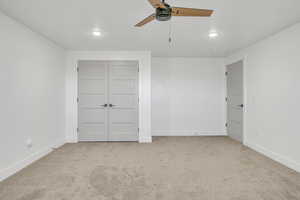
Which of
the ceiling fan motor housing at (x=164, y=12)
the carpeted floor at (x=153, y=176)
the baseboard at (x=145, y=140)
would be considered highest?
the ceiling fan motor housing at (x=164, y=12)

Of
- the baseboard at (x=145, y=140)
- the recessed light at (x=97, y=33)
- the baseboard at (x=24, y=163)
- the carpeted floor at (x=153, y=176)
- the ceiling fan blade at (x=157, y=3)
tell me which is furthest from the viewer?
the baseboard at (x=145, y=140)

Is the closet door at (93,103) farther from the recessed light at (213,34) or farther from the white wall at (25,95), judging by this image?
the recessed light at (213,34)

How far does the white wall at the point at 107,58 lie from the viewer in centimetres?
468

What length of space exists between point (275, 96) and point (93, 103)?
4.18m

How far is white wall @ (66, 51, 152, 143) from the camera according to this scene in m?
4.68


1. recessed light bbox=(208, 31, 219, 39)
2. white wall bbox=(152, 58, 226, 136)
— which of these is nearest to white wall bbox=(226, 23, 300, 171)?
recessed light bbox=(208, 31, 219, 39)

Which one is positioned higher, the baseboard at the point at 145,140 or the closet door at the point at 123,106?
the closet door at the point at 123,106

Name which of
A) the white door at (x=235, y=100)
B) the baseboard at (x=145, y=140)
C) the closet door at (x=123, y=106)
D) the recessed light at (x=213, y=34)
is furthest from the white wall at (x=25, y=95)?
the white door at (x=235, y=100)

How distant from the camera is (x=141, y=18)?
274 cm

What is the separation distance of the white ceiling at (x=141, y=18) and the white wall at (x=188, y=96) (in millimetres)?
1215

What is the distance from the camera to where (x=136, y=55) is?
4.70 metres

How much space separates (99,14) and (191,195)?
9.17 feet

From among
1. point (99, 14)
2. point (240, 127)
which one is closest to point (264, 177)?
point (240, 127)

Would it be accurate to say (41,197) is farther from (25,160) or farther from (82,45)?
(82,45)
